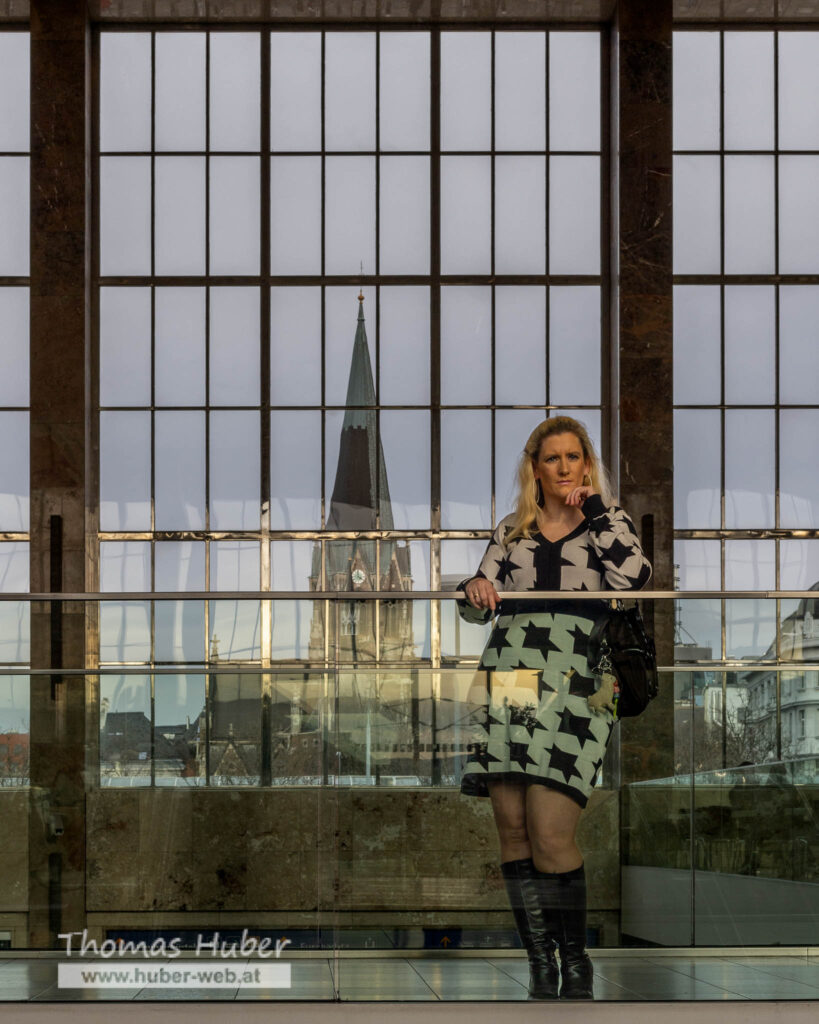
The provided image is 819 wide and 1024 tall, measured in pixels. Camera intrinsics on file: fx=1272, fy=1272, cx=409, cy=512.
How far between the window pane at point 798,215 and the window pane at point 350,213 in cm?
337


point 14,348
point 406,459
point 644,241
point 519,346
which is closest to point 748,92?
point 644,241

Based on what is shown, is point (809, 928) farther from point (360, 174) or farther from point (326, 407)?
point (360, 174)

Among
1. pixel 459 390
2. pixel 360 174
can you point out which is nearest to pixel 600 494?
pixel 459 390

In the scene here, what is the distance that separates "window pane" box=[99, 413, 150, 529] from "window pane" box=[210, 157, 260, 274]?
1.44 metres

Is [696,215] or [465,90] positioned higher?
[465,90]

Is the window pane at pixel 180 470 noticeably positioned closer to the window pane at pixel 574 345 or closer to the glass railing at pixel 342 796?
the window pane at pixel 574 345

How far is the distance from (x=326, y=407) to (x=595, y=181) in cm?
287

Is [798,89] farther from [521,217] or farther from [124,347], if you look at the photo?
[124,347]

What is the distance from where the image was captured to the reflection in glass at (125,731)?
15.5ft

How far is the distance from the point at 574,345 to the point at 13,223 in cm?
459

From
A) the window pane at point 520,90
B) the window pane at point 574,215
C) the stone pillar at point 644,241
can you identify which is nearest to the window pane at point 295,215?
the window pane at point 520,90

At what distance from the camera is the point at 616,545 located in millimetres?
4453

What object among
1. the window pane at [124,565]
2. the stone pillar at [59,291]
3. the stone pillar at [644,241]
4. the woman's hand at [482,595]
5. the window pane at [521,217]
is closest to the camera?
the woman's hand at [482,595]

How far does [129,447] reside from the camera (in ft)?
33.5
